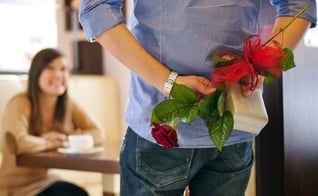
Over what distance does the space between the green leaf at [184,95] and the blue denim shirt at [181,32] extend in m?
0.07

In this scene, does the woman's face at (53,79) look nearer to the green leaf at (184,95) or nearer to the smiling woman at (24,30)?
the smiling woman at (24,30)

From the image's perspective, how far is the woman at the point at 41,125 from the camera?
7.39 ft

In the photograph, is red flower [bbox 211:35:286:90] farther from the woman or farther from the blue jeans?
the woman

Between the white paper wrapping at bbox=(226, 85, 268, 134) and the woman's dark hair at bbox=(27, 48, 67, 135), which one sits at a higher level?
the white paper wrapping at bbox=(226, 85, 268, 134)

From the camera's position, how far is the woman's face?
2662mm

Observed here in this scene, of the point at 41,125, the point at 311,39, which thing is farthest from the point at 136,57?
the point at 41,125

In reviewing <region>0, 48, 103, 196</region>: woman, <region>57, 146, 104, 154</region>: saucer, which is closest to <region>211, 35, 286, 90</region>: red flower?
<region>57, 146, 104, 154</region>: saucer

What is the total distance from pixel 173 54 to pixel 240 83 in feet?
0.42

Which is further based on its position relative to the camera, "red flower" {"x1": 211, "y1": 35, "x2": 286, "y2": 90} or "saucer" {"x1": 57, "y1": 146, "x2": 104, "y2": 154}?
"saucer" {"x1": 57, "y1": 146, "x2": 104, "y2": 154}

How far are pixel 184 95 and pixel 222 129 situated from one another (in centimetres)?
8

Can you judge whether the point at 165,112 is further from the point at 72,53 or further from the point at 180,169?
the point at 72,53

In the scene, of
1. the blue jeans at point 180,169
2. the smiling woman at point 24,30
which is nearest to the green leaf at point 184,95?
the blue jeans at point 180,169

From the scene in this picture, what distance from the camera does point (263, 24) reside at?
1.04 meters

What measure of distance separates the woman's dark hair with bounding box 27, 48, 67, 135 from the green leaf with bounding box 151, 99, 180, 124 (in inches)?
72.5
